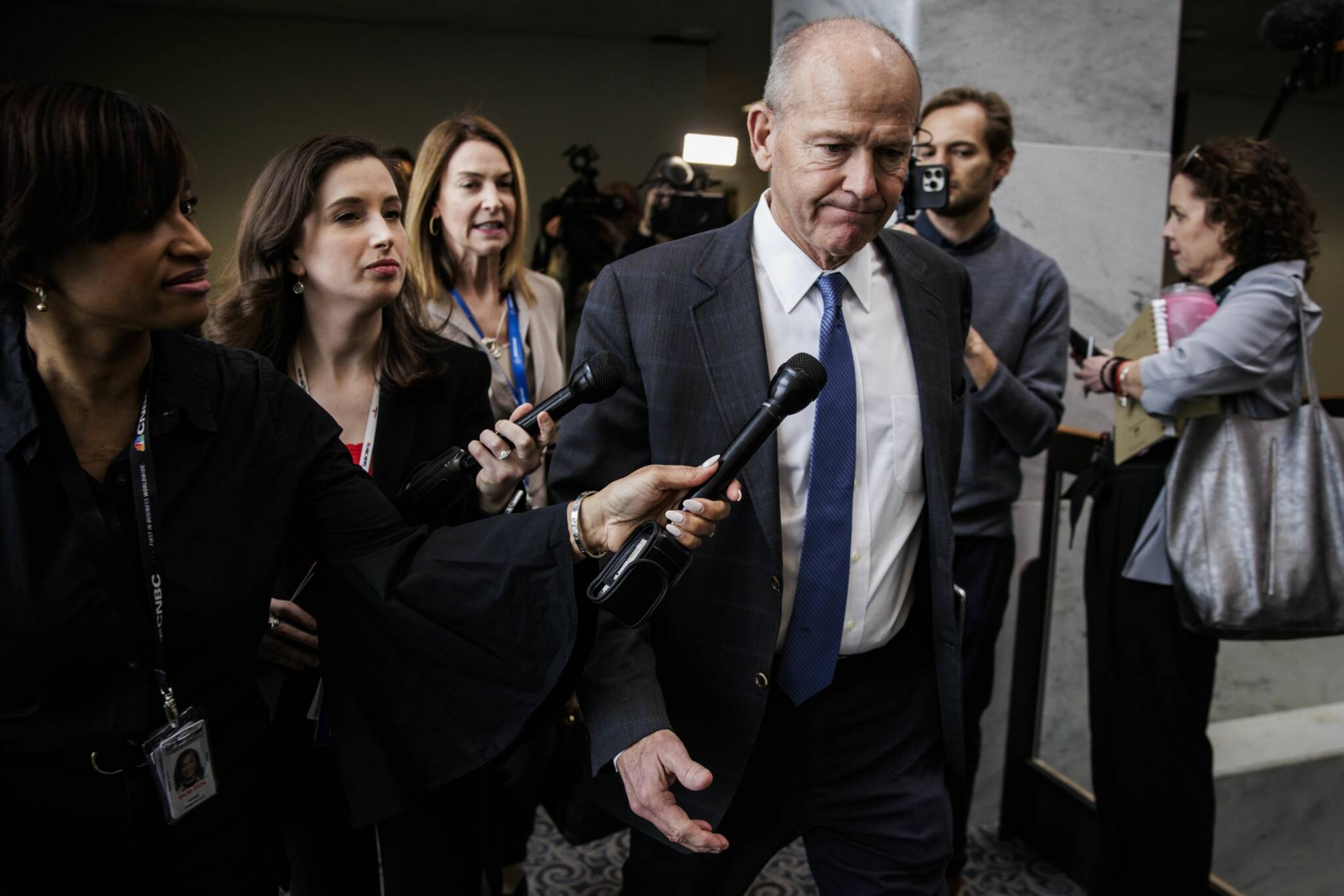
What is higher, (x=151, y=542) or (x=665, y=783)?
(x=151, y=542)

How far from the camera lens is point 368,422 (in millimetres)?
1894

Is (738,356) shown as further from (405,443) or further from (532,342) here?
(532,342)

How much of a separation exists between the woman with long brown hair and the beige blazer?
1.80 ft

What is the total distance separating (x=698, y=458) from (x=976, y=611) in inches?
57.2

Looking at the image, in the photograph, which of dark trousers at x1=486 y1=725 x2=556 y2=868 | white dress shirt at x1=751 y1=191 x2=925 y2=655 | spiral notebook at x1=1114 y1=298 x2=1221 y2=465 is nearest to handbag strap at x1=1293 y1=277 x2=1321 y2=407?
spiral notebook at x1=1114 y1=298 x2=1221 y2=465

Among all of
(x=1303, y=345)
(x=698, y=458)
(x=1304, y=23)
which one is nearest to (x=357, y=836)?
(x=698, y=458)

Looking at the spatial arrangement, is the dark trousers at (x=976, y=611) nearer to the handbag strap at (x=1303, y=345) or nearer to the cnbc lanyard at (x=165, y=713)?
the handbag strap at (x=1303, y=345)

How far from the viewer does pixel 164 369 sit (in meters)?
1.28

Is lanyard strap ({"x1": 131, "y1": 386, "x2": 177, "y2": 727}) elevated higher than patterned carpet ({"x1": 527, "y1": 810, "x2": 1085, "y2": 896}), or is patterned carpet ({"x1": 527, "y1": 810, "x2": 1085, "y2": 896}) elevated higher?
lanyard strap ({"x1": 131, "y1": 386, "x2": 177, "y2": 727})

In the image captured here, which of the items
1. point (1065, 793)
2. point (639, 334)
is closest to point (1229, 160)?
point (639, 334)

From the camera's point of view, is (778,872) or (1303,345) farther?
(778,872)

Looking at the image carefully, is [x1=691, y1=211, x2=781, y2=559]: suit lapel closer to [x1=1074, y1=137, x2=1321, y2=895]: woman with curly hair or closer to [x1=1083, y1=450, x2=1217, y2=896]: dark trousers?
[x1=1074, y1=137, x2=1321, y2=895]: woman with curly hair

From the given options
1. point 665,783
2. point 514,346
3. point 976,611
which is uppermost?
point 514,346

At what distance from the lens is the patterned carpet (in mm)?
2828
